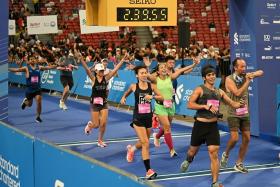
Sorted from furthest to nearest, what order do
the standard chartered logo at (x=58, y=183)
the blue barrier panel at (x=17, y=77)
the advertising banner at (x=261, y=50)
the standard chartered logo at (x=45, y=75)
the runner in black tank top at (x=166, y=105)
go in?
the blue barrier panel at (x=17, y=77) < the standard chartered logo at (x=45, y=75) < the advertising banner at (x=261, y=50) < the runner in black tank top at (x=166, y=105) < the standard chartered logo at (x=58, y=183)

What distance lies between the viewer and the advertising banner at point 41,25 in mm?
24312

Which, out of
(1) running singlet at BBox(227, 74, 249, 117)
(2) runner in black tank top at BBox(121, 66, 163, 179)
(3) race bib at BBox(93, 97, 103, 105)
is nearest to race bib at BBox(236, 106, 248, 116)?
(1) running singlet at BBox(227, 74, 249, 117)

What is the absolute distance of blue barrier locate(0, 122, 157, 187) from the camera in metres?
4.32

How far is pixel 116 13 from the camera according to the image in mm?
10531

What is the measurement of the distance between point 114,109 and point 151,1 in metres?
8.76

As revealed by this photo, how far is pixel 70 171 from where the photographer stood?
196 inches

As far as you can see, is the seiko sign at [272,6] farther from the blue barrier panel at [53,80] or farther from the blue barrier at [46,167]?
the blue barrier panel at [53,80]

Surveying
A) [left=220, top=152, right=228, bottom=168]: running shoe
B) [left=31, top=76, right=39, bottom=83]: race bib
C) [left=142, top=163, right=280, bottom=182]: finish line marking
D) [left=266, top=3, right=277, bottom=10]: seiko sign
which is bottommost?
[left=142, top=163, right=280, bottom=182]: finish line marking

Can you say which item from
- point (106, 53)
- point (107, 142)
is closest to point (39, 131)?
point (107, 142)

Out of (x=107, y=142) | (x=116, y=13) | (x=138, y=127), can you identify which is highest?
(x=116, y=13)

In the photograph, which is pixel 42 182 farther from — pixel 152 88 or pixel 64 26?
pixel 64 26

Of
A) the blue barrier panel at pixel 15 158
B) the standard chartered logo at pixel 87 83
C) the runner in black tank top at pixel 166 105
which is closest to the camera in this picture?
the blue barrier panel at pixel 15 158

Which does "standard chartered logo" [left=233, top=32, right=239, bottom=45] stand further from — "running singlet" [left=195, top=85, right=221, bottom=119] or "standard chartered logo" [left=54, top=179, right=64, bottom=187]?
"standard chartered logo" [left=54, top=179, right=64, bottom=187]

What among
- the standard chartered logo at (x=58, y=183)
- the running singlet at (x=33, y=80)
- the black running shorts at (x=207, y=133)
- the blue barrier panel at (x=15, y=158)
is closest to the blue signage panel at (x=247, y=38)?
the black running shorts at (x=207, y=133)
